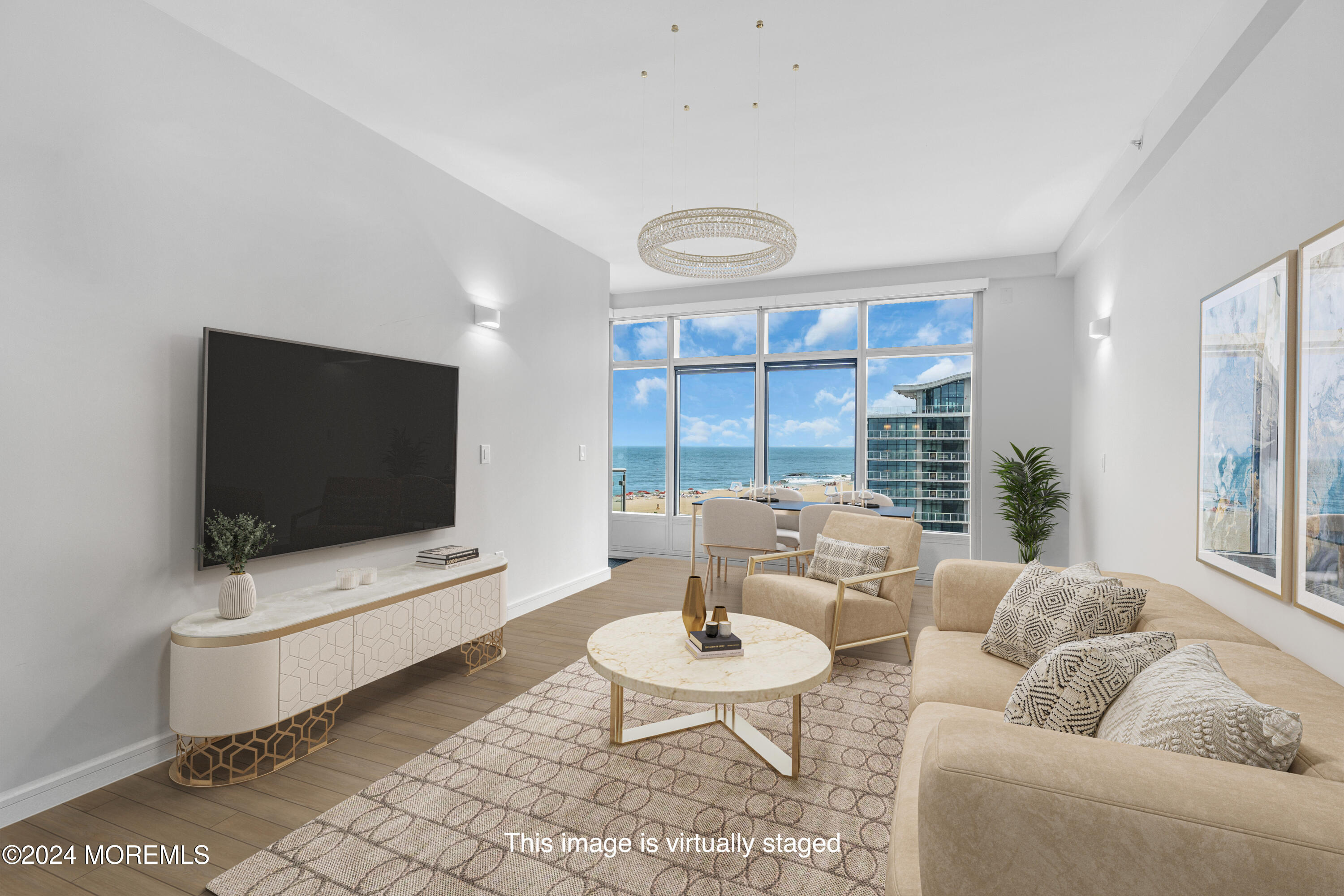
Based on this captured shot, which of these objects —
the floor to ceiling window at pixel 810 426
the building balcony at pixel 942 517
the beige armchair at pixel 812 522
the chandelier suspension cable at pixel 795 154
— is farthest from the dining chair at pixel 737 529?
the chandelier suspension cable at pixel 795 154

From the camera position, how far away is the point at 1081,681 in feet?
4.85

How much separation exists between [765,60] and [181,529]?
9.92 ft

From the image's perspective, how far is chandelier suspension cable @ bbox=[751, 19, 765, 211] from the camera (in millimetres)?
2424

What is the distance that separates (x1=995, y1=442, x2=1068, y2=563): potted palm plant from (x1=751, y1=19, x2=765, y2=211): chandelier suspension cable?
2.91 metres

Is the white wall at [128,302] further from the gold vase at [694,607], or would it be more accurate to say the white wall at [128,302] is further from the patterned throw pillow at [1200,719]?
the patterned throw pillow at [1200,719]

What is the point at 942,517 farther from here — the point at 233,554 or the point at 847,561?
the point at 233,554

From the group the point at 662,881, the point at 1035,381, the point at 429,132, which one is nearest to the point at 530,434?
the point at 429,132

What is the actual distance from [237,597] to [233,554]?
165mm

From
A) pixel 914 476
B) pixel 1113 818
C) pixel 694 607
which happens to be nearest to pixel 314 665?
pixel 694 607

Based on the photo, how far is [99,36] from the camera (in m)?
2.17

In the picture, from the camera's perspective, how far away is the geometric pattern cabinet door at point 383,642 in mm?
2641

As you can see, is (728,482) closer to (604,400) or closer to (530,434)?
(604,400)

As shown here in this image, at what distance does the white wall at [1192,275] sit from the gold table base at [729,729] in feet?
4.97

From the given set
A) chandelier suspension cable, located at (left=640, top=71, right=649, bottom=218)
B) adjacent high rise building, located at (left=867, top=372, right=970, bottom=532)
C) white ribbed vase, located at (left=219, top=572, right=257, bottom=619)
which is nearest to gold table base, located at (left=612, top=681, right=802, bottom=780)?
white ribbed vase, located at (left=219, top=572, right=257, bottom=619)
